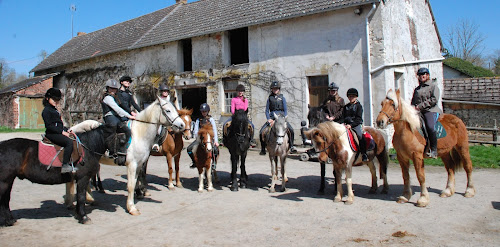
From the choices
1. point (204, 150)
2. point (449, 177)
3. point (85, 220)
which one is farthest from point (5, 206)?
point (449, 177)

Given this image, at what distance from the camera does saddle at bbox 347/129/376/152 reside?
272 inches

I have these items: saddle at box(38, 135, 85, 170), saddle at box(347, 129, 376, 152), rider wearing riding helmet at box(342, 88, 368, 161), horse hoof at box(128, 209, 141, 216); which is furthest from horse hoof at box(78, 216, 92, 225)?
rider wearing riding helmet at box(342, 88, 368, 161)

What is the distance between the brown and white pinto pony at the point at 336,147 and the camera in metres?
6.68

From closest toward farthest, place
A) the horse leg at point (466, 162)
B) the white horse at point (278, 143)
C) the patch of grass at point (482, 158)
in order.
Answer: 1. the horse leg at point (466, 162)
2. the white horse at point (278, 143)
3. the patch of grass at point (482, 158)

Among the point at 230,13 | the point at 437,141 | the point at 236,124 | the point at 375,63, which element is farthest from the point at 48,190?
the point at 230,13

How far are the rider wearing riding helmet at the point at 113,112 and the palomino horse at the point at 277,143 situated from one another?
2.98m

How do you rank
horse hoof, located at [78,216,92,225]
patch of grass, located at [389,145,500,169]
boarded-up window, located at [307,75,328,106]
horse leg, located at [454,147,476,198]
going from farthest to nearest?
boarded-up window, located at [307,75,328,106] < patch of grass, located at [389,145,500,169] < horse leg, located at [454,147,476,198] < horse hoof, located at [78,216,92,225]

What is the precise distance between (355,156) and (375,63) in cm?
712

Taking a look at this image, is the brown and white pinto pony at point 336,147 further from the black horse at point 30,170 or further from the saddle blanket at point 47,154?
the saddle blanket at point 47,154

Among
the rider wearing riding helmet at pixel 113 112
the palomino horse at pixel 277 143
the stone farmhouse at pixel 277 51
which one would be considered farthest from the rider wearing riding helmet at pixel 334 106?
the stone farmhouse at pixel 277 51

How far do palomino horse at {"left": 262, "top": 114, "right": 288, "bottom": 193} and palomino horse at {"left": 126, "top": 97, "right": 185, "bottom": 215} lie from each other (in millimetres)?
2122

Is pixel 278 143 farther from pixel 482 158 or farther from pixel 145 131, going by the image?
pixel 482 158

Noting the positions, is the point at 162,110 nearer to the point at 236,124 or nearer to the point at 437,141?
the point at 236,124

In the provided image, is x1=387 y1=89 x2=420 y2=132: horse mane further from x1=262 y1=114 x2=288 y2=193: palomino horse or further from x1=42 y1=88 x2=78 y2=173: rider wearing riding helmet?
x1=42 y1=88 x2=78 y2=173: rider wearing riding helmet
